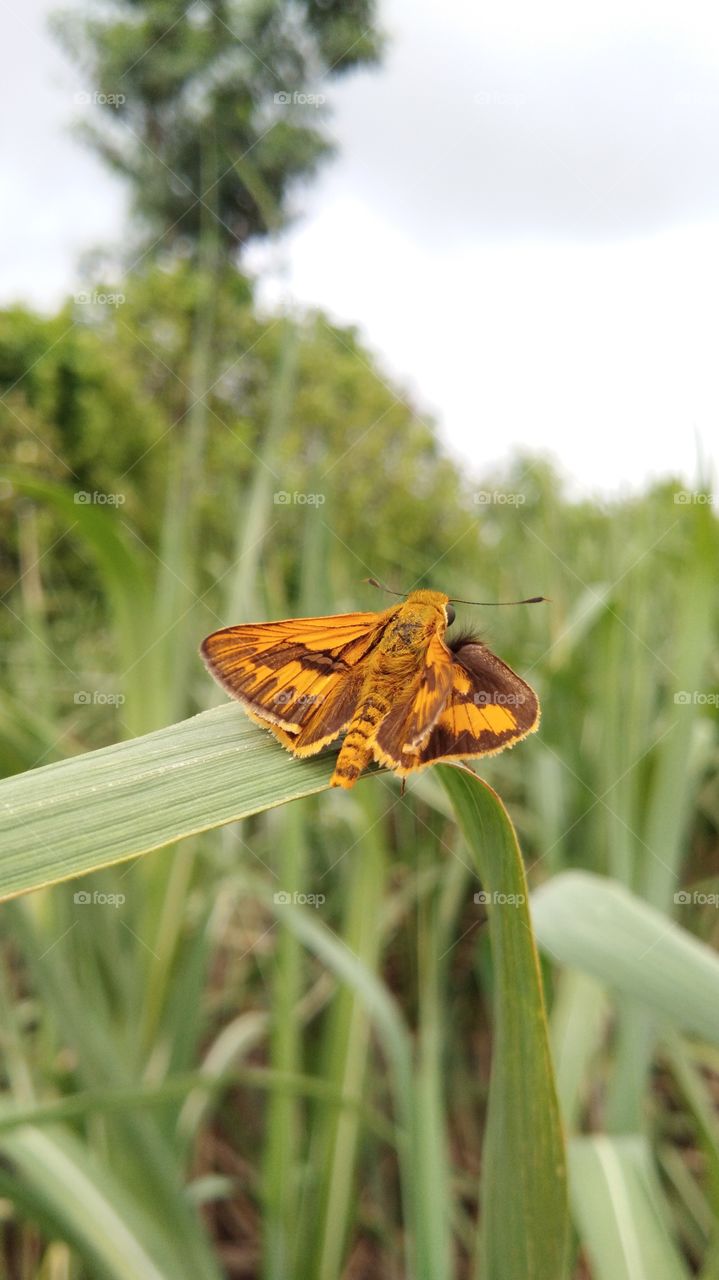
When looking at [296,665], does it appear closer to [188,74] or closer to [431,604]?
[431,604]

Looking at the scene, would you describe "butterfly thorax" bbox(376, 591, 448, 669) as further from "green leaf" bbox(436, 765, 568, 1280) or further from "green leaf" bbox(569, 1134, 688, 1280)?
"green leaf" bbox(569, 1134, 688, 1280)

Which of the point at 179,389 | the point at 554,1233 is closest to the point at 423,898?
the point at 554,1233

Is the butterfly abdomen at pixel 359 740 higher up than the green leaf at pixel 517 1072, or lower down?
higher up

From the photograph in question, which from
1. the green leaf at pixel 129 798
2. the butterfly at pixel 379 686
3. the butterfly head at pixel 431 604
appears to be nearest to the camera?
the green leaf at pixel 129 798

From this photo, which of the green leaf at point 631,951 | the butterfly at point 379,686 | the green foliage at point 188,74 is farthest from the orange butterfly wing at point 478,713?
the green foliage at point 188,74

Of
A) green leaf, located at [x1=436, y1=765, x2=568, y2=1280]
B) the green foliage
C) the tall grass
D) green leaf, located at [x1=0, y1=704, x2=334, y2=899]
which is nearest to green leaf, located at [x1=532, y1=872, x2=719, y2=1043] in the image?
the tall grass

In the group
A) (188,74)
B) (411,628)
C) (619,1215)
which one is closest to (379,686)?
(411,628)

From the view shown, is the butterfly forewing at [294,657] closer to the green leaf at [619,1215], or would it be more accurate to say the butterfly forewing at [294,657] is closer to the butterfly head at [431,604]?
the butterfly head at [431,604]
